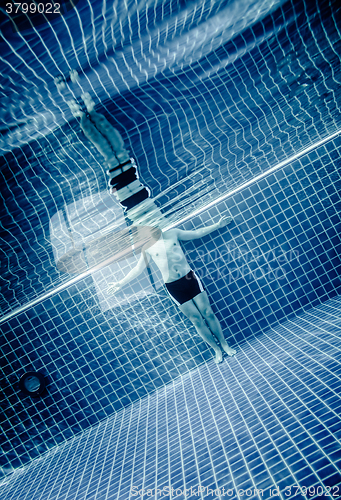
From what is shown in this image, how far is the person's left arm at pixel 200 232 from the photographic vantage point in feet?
7.77

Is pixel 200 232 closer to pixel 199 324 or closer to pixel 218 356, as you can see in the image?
pixel 199 324

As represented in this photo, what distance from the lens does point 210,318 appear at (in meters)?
2.40

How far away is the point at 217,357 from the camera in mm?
2447

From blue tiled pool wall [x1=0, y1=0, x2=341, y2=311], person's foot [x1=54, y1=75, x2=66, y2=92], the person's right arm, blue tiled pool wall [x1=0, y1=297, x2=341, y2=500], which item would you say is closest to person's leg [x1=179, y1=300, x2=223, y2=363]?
blue tiled pool wall [x1=0, y1=297, x2=341, y2=500]

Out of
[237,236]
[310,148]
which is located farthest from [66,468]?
[310,148]

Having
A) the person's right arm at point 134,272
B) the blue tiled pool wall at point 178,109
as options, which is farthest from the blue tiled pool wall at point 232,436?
the blue tiled pool wall at point 178,109

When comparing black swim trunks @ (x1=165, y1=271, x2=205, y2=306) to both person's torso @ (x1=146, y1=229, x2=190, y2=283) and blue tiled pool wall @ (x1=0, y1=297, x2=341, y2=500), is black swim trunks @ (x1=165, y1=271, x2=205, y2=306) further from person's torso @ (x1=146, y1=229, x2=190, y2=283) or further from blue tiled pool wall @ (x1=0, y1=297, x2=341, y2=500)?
blue tiled pool wall @ (x1=0, y1=297, x2=341, y2=500)

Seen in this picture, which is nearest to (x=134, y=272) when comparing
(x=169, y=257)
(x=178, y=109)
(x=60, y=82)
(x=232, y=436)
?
(x=169, y=257)

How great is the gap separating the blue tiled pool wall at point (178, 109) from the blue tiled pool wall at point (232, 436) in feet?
4.26

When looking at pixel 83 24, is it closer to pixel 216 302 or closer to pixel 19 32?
pixel 19 32

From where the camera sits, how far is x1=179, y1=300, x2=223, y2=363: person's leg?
2344mm

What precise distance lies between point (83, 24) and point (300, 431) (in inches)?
63.9

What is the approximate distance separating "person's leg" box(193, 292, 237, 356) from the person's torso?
0.28 meters

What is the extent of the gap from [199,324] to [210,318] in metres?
0.11
